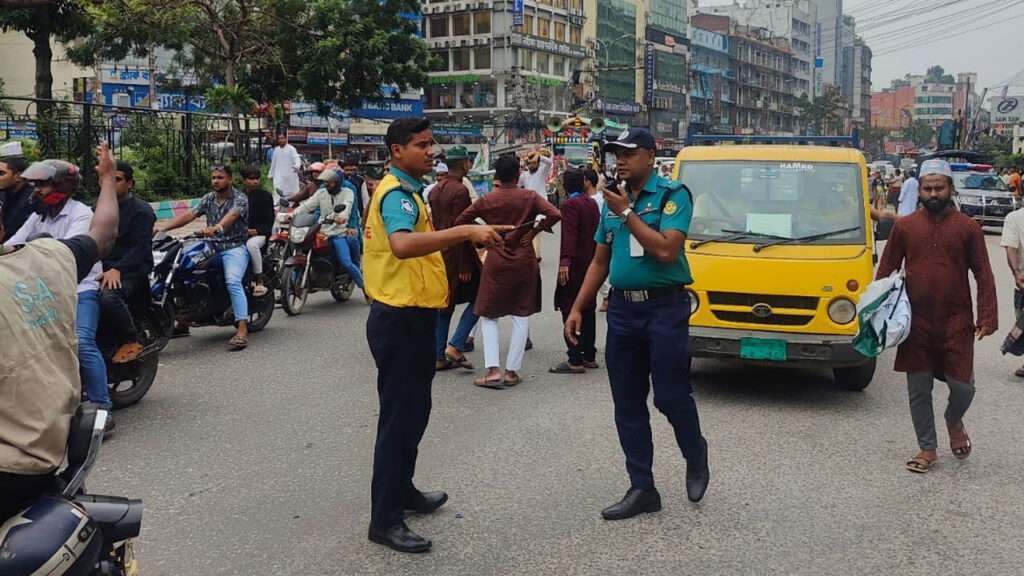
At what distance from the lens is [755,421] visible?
21.7 feet

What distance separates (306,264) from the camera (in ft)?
36.3

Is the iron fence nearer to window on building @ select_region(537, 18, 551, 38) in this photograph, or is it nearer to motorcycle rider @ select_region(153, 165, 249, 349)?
motorcycle rider @ select_region(153, 165, 249, 349)

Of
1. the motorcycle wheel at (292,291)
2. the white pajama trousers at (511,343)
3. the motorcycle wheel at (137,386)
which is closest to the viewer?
the motorcycle wheel at (137,386)

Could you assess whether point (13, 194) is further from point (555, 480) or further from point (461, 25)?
point (461, 25)

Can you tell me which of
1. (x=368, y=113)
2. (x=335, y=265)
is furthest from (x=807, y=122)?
A: (x=335, y=265)

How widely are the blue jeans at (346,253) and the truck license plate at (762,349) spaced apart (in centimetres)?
554

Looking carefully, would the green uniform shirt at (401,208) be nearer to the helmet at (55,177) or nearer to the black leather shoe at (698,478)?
the black leather shoe at (698,478)

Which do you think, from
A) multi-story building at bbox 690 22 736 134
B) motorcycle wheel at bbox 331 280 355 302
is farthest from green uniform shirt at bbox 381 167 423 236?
multi-story building at bbox 690 22 736 134

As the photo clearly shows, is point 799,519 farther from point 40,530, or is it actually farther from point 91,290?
point 91,290

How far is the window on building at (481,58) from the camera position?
8100 centimetres

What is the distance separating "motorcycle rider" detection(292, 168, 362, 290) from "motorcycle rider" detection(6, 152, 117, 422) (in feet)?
16.2

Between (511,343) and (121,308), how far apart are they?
9.80 ft

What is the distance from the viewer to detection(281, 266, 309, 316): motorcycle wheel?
10.8 m

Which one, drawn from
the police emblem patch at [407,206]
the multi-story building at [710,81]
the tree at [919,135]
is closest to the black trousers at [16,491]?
the police emblem patch at [407,206]
